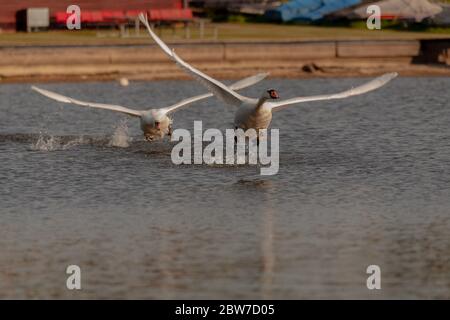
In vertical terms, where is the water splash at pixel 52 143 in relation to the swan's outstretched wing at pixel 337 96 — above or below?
below

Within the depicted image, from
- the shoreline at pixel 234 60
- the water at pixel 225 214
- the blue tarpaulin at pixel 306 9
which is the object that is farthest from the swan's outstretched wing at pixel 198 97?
the blue tarpaulin at pixel 306 9

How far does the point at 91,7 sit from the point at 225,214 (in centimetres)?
4475

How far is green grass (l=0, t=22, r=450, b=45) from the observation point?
2240 inches

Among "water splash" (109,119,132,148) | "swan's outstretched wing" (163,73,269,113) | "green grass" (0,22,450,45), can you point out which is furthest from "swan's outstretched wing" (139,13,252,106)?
"green grass" (0,22,450,45)

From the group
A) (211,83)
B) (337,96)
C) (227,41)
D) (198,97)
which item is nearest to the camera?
(211,83)

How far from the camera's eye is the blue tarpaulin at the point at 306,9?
7412 centimetres

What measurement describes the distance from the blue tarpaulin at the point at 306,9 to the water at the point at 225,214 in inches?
1493

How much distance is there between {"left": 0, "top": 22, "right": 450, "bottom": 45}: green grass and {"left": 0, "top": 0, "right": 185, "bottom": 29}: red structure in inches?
35.4

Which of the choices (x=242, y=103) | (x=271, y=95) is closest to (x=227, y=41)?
(x=242, y=103)

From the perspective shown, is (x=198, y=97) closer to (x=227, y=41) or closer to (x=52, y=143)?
(x=52, y=143)

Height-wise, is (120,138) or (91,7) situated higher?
(91,7)

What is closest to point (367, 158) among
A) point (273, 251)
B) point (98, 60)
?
point (273, 251)

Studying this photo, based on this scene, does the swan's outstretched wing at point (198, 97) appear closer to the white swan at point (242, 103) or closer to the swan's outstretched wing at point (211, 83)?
the swan's outstretched wing at point (211, 83)

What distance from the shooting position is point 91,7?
65.8 m
